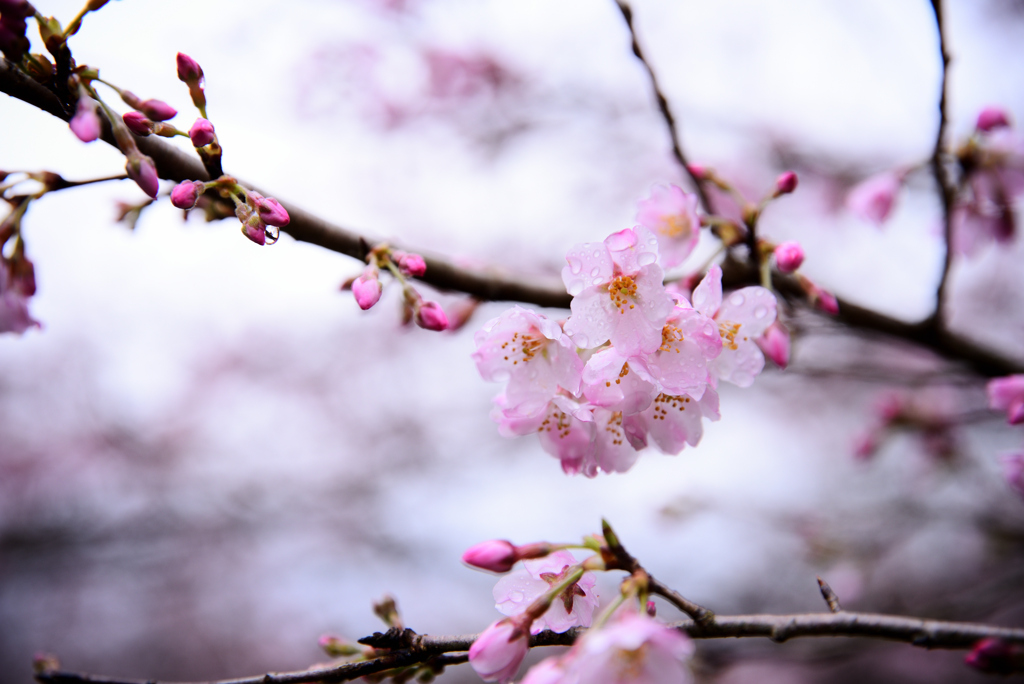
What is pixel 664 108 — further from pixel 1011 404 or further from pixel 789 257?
pixel 1011 404

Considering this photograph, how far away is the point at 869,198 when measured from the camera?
254 centimetres

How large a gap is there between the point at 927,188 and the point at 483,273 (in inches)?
166

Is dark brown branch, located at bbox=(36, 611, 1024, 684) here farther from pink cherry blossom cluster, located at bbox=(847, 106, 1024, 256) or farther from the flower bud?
pink cherry blossom cluster, located at bbox=(847, 106, 1024, 256)

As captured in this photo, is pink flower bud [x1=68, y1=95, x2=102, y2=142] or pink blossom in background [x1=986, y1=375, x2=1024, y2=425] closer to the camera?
pink flower bud [x1=68, y1=95, x2=102, y2=142]

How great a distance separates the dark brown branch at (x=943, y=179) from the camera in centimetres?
138

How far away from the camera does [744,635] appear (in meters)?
0.95

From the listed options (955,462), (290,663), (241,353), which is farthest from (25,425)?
(955,462)

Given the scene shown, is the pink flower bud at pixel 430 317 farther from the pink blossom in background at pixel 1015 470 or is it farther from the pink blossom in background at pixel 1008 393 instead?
the pink blossom in background at pixel 1015 470

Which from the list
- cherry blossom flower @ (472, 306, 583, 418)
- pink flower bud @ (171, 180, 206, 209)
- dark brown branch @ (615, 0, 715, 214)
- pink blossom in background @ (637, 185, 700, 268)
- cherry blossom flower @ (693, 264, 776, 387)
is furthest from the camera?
pink blossom in background @ (637, 185, 700, 268)

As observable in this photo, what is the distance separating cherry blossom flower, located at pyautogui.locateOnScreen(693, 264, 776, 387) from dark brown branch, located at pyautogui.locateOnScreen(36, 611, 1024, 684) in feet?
1.50

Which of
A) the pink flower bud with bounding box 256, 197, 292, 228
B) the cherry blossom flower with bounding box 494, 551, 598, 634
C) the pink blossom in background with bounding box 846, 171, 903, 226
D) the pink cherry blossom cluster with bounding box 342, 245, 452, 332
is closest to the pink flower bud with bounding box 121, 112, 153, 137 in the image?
the pink flower bud with bounding box 256, 197, 292, 228

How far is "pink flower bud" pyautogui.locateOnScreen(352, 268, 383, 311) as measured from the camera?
1.10 metres

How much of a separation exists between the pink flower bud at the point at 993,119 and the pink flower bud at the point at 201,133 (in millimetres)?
2361

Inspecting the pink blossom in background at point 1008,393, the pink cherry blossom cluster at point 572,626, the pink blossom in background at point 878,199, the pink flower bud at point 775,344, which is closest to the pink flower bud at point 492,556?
the pink cherry blossom cluster at point 572,626
